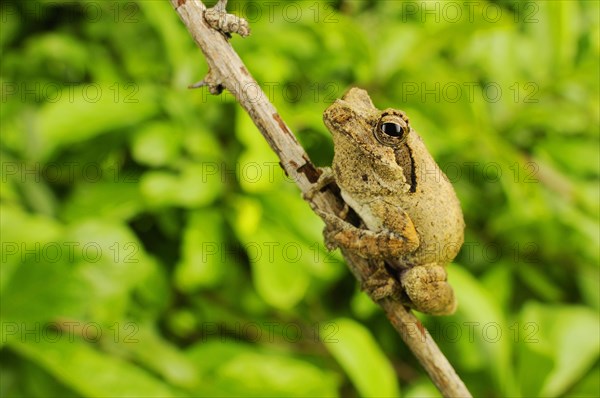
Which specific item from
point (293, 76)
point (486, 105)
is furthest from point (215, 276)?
Answer: point (486, 105)

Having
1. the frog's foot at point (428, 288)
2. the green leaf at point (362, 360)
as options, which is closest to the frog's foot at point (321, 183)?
the frog's foot at point (428, 288)

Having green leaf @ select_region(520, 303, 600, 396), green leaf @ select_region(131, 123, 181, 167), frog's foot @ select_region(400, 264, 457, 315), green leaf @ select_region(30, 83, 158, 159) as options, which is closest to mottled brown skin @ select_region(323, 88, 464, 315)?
frog's foot @ select_region(400, 264, 457, 315)

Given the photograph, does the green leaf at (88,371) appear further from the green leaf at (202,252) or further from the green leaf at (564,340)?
the green leaf at (564,340)

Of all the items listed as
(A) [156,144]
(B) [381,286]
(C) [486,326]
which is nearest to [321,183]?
(B) [381,286]

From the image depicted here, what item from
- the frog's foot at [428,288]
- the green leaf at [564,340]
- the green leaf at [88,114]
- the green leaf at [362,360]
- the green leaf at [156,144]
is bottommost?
the green leaf at [564,340]

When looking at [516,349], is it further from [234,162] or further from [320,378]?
[234,162]

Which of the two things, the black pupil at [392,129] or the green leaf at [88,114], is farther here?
the green leaf at [88,114]
